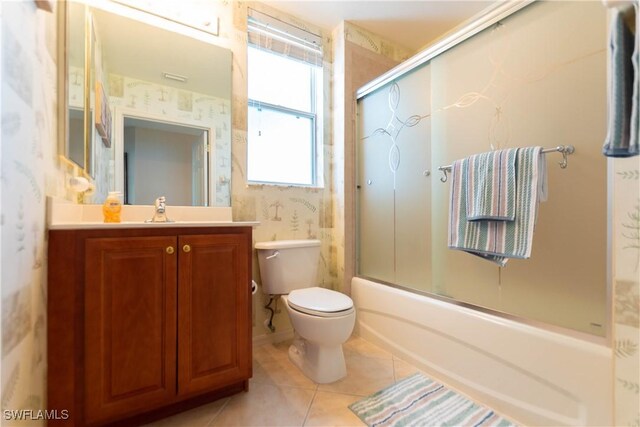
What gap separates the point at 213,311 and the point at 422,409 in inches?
40.5

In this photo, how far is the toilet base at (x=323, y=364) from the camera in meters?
1.46

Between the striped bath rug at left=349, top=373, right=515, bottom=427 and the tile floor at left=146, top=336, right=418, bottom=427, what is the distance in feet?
0.19

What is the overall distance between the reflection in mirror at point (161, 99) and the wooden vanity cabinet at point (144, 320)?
54cm

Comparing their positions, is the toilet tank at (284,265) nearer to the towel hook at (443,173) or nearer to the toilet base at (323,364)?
the toilet base at (323,364)

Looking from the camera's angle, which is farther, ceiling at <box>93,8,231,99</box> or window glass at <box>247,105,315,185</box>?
window glass at <box>247,105,315,185</box>

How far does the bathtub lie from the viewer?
3.23 ft

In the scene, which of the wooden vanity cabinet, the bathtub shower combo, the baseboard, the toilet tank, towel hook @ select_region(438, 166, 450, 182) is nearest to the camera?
the wooden vanity cabinet

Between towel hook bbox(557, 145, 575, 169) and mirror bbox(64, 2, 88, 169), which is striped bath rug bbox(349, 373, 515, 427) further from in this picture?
mirror bbox(64, 2, 88, 169)

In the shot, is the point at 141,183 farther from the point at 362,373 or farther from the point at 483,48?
the point at 483,48

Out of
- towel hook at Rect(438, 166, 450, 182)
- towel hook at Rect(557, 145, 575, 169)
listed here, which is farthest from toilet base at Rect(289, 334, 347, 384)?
towel hook at Rect(557, 145, 575, 169)

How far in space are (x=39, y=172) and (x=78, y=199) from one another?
458 mm

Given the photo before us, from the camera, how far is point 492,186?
125 centimetres

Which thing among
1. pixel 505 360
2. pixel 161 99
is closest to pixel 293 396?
pixel 505 360

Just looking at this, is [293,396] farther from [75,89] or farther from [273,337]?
[75,89]
